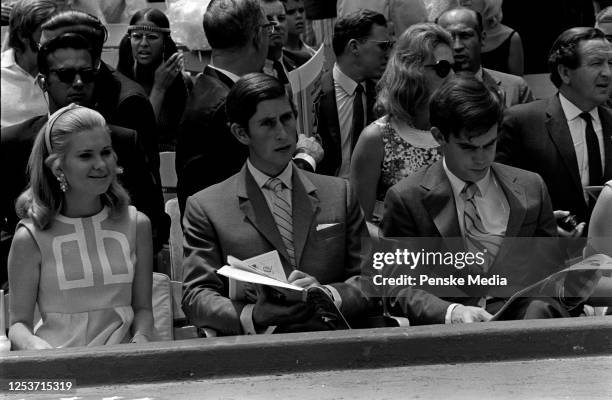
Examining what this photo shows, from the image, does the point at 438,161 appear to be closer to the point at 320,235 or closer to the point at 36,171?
the point at 320,235

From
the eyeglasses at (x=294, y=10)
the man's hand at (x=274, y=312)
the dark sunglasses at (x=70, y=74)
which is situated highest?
the eyeglasses at (x=294, y=10)

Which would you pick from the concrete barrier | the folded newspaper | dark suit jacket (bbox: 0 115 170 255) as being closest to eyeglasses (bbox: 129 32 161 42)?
dark suit jacket (bbox: 0 115 170 255)

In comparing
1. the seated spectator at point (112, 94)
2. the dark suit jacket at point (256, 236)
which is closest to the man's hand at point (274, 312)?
the dark suit jacket at point (256, 236)

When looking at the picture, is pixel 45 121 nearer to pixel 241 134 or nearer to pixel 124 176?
pixel 124 176

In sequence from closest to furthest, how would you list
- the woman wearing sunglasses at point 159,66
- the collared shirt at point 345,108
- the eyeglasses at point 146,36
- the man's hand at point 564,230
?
the man's hand at point 564,230, the collared shirt at point 345,108, the woman wearing sunglasses at point 159,66, the eyeglasses at point 146,36

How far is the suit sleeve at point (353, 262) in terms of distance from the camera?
5.65 m

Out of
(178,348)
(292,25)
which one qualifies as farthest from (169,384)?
(292,25)

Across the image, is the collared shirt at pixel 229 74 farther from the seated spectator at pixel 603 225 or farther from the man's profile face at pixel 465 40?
the seated spectator at pixel 603 225

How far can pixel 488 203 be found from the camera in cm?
591

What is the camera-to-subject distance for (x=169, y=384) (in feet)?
17.5

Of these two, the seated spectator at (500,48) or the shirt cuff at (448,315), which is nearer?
the shirt cuff at (448,315)

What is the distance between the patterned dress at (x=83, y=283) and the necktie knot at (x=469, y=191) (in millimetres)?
1553

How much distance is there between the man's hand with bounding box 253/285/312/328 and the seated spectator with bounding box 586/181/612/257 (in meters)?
1.42

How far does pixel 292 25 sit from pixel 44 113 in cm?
214
